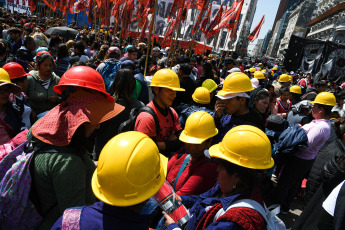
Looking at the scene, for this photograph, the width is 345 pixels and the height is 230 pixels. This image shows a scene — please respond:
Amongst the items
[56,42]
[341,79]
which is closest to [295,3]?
[341,79]

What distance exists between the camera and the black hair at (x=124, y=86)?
10.1 ft

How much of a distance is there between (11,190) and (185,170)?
1.37 meters

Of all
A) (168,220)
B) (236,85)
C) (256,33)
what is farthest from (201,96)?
(256,33)

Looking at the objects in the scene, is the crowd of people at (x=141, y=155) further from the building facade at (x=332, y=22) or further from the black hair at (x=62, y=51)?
the building facade at (x=332, y=22)

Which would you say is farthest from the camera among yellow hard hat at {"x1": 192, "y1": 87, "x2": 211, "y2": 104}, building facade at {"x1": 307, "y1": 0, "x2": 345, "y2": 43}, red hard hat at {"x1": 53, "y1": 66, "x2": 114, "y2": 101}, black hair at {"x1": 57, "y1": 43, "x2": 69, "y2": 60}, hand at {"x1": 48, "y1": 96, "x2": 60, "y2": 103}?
building facade at {"x1": 307, "y1": 0, "x2": 345, "y2": 43}

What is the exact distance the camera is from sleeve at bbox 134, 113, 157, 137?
2.43m

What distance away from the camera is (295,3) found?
12462 cm

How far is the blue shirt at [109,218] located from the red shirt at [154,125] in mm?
1297

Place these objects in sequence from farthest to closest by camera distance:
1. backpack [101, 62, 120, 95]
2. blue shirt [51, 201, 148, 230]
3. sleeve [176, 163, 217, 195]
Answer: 1. backpack [101, 62, 120, 95]
2. sleeve [176, 163, 217, 195]
3. blue shirt [51, 201, 148, 230]

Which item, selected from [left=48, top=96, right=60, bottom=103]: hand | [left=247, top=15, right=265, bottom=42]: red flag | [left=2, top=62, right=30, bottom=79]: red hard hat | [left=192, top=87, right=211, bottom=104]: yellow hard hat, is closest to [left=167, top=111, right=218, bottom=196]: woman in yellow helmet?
[left=192, top=87, right=211, bottom=104]: yellow hard hat

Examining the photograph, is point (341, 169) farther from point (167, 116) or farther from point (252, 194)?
point (167, 116)

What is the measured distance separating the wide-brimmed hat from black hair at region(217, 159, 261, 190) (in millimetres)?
944

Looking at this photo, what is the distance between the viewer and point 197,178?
6.75 ft

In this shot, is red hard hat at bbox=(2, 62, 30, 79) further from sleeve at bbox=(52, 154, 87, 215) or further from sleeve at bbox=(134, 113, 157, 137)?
sleeve at bbox=(52, 154, 87, 215)
